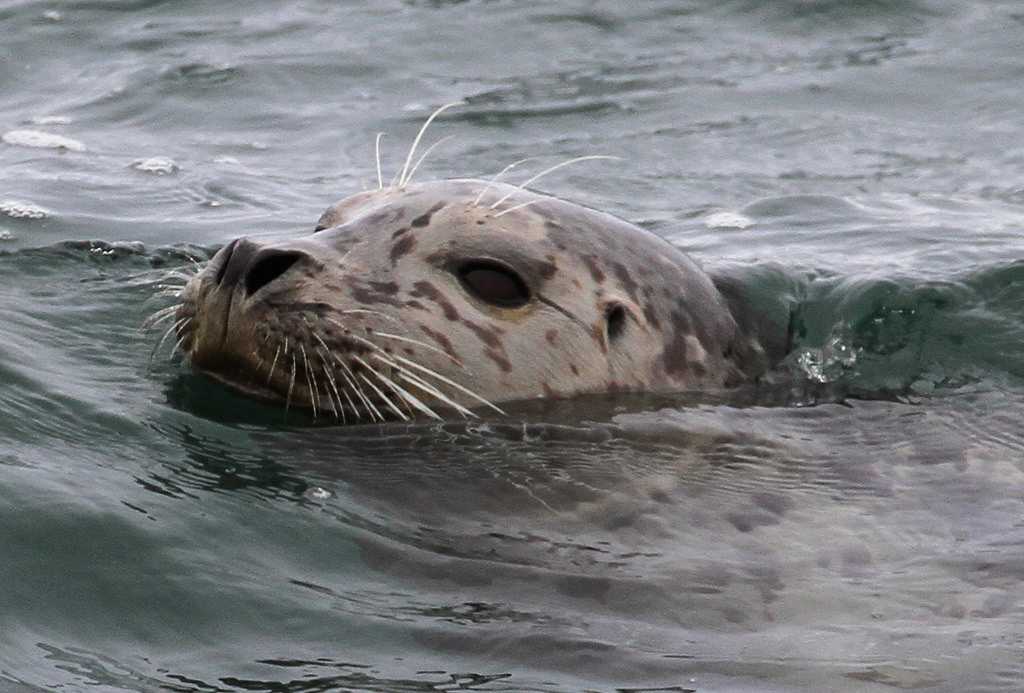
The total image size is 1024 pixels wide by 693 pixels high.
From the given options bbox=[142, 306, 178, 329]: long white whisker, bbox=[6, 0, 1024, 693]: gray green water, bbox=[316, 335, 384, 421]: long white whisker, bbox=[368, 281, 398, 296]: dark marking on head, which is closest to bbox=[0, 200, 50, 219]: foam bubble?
bbox=[6, 0, 1024, 693]: gray green water

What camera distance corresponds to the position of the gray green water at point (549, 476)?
13.8ft

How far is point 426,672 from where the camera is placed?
409 cm

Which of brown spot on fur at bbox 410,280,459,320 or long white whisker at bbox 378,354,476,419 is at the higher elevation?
brown spot on fur at bbox 410,280,459,320

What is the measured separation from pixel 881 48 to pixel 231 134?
4814 millimetres

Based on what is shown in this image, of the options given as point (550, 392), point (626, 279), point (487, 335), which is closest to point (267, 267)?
point (487, 335)

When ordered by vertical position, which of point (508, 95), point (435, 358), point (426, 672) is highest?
point (508, 95)

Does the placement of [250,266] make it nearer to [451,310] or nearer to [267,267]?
[267,267]

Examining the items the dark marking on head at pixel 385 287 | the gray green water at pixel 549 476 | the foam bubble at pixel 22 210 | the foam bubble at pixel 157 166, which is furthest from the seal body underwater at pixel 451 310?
the foam bubble at pixel 157 166

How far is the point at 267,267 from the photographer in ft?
17.6

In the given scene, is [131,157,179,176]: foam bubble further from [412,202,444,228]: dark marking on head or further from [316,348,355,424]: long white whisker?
[316,348,355,424]: long white whisker

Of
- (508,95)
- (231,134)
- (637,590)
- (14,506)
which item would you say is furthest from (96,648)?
(508,95)

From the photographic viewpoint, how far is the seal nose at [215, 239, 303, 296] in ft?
17.4

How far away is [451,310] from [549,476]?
706 mm

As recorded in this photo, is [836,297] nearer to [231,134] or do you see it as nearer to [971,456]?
[971,456]
